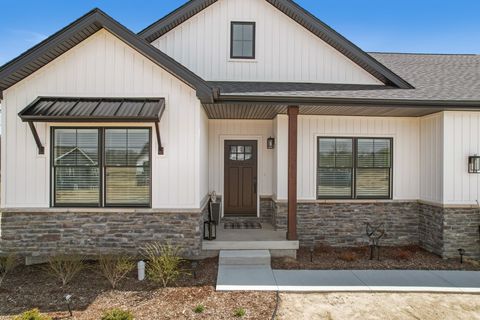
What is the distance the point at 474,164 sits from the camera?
711cm

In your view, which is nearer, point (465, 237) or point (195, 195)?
point (195, 195)

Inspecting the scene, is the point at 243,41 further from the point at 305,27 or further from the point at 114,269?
the point at 114,269

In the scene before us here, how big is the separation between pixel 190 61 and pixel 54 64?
3.27 meters

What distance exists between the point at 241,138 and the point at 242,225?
2541 millimetres

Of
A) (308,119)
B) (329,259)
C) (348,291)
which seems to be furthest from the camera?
(308,119)

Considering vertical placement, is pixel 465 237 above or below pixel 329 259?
above

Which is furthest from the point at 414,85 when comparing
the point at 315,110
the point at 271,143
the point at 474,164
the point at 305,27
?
the point at 271,143

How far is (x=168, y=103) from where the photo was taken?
645 centimetres

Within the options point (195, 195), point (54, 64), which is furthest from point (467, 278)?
point (54, 64)

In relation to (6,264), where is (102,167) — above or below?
above

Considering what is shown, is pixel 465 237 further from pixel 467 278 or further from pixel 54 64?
pixel 54 64

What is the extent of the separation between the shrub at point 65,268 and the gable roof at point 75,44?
3.69m

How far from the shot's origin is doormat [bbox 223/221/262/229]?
8406 millimetres

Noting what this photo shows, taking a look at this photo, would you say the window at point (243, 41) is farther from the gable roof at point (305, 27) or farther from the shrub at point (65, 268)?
the shrub at point (65, 268)
